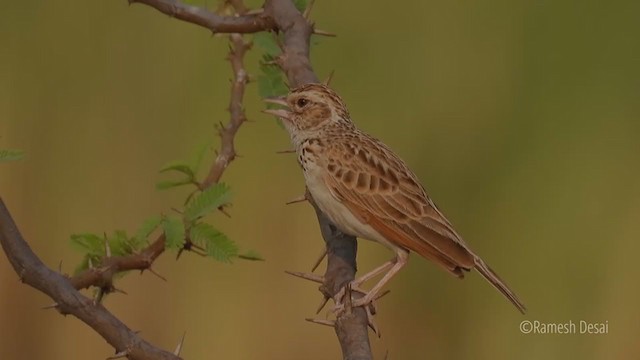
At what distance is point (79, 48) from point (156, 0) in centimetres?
196

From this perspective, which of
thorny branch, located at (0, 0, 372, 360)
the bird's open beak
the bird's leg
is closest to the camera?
thorny branch, located at (0, 0, 372, 360)

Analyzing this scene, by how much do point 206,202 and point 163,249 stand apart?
0.58ft

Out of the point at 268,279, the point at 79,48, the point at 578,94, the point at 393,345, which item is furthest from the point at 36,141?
the point at 578,94

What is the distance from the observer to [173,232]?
3465 millimetres

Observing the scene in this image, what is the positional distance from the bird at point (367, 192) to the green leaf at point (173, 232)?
1.51 feet

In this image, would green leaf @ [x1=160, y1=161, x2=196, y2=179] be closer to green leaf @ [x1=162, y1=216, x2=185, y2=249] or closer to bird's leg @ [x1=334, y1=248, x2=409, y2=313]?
green leaf @ [x1=162, y1=216, x2=185, y2=249]

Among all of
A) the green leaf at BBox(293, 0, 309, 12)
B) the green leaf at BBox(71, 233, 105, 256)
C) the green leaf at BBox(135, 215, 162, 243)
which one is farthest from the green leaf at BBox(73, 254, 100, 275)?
the green leaf at BBox(293, 0, 309, 12)

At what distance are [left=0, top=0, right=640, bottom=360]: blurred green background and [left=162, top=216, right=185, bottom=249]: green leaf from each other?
5.51 feet

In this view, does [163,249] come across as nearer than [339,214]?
A: Yes

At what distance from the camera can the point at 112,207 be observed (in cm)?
534

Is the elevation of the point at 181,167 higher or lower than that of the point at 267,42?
lower

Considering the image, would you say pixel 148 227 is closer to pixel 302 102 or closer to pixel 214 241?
pixel 214 241

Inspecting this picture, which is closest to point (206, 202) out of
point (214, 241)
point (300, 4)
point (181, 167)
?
point (214, 241)

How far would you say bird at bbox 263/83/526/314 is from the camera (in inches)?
144
